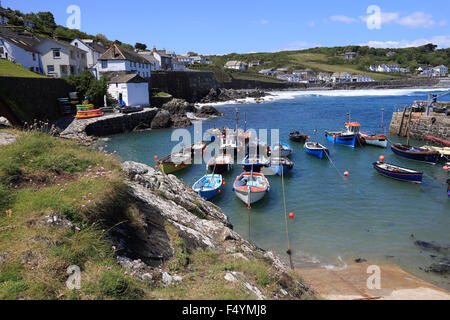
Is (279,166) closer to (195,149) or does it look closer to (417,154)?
(195,149)

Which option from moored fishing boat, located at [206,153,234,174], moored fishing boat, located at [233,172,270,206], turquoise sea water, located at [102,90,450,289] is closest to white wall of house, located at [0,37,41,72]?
turquoise sea water, located at [102,90,450,289]

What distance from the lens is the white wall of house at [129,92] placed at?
5169 cm

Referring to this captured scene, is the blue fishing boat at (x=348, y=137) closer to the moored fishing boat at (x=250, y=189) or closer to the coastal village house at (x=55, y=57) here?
the moored fishing boat at (x=250, y=189)

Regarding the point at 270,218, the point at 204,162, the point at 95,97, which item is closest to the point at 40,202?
the point at 270,218

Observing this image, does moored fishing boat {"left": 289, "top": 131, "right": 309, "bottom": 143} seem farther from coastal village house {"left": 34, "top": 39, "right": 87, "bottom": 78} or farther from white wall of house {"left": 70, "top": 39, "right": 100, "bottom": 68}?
white wall of house {"left": 70, "top": 39, "right": 100, "bottom": 68}

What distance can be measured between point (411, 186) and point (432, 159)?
824 centimetres

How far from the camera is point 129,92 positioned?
171ft

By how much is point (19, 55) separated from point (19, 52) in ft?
1.43

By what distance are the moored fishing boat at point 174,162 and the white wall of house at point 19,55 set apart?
32.8 m

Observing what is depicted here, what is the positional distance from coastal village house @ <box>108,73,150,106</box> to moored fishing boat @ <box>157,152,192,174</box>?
2769cm

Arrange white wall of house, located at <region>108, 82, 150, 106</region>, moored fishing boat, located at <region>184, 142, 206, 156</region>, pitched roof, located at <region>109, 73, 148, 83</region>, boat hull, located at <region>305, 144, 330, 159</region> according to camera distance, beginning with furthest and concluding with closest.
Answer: white wall of house, located at <region>108, 82, 150, 106</region>
pitched roof, located at <region>109, 73, 148, 83</region>
boat hull, located at <region>305, 144, 330, 159</region>
moored fishing boat, located at <region>184, 142, 206, 156</region>

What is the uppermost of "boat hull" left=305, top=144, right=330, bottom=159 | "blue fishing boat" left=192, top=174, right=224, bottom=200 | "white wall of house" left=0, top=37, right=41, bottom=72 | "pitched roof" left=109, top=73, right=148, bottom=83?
"white wall of house" left=0, top=37, right=41, bottom=72

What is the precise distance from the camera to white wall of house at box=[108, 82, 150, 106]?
170ft

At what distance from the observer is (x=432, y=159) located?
2980 cm
